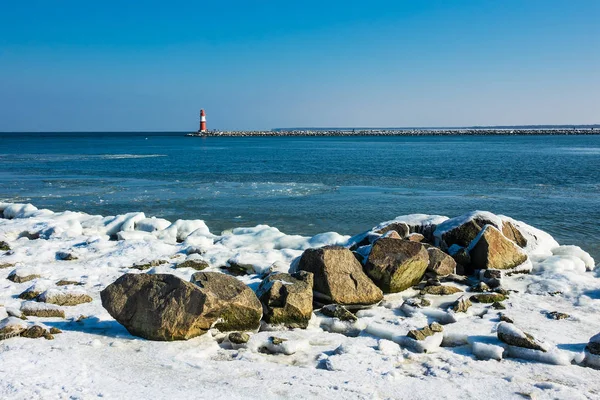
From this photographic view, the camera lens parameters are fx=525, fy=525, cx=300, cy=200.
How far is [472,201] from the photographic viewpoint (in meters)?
20.1

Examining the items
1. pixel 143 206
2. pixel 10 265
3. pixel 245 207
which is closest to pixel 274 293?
pixel 10 265

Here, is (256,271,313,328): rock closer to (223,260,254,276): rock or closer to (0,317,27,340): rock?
(223,260,254,276): rock

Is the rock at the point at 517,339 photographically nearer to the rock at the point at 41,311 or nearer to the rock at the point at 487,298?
→ the rock at the point at 487,298

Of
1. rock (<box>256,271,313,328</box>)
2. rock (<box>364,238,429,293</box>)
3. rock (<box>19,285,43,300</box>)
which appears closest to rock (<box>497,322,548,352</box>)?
rock (<box>364,238,429,293</box>)

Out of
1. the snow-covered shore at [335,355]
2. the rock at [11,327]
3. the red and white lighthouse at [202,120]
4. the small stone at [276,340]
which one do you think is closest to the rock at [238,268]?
the snow-covered shore at [335,355]

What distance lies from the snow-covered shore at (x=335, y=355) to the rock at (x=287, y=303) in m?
0.18

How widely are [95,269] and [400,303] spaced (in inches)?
210

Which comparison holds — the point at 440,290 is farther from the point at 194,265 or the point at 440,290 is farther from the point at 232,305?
the point at 194,265

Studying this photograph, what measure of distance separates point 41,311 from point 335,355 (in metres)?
3.84

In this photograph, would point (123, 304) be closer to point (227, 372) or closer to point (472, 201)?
point (227, 372)

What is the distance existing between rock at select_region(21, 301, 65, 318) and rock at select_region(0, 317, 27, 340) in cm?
58

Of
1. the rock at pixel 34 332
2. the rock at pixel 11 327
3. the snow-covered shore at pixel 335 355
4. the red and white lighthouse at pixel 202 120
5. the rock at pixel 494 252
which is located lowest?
the snow-covered shore at pixel 335 355

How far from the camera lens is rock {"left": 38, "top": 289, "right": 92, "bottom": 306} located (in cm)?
720

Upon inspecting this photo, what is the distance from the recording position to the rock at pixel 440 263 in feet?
28.7
